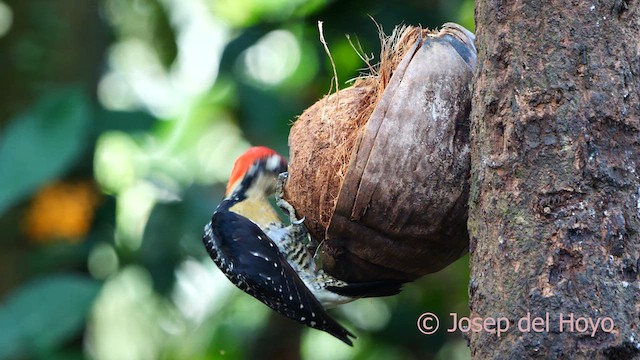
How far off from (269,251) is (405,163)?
106 cm

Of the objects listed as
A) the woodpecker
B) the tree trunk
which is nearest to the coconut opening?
the woodpecker

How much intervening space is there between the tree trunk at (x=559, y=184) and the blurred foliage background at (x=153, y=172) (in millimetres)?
2030

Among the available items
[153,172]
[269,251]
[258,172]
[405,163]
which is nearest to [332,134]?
[405,163]

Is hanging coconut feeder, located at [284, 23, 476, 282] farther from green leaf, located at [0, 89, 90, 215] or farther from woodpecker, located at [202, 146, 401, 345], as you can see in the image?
green leaf, located at [0, 89, 90, 215]

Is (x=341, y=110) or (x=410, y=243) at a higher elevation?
(x=341, y=110)

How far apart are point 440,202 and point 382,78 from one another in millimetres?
440

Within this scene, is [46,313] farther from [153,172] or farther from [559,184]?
[559,184]

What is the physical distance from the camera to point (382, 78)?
257 centimetres

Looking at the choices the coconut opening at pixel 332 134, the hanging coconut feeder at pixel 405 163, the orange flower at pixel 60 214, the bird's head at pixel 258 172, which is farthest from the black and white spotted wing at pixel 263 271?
the orange flower at pixel 60 214

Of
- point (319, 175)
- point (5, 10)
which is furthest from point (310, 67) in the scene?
point (319, 175)

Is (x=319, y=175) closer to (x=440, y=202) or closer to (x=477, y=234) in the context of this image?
(x=440, y=202)

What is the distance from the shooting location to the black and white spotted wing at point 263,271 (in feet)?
10.2

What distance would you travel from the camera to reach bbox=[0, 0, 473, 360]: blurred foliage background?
4.11m

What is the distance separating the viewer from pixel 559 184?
75.1 inches
